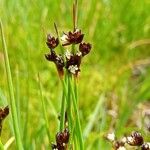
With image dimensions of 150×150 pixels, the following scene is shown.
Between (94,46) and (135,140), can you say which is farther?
(94,46)

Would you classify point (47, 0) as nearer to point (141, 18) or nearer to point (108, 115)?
point (141, 18)

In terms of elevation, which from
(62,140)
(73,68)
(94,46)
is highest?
(94,46)

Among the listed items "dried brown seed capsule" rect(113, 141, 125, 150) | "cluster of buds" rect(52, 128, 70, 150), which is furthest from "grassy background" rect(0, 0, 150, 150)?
"cluster of buds" rect(52, 128, 70, 150)

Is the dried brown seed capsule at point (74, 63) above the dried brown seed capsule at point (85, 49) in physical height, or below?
below

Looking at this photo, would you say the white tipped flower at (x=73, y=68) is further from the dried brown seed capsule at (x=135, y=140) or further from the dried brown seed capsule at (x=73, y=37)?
the dried brown seed capsule at (x=135, y=140)

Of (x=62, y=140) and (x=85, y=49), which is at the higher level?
(x=85, y=49)

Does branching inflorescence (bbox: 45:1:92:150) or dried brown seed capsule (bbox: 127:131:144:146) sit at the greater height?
branching inflorescence (bbox: 45:1:92:150)

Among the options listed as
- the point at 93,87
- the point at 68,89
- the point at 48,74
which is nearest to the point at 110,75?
the point at 93,87

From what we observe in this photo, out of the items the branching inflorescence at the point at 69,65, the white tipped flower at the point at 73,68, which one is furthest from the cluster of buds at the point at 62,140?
the white tipped flower at the point at 73,68

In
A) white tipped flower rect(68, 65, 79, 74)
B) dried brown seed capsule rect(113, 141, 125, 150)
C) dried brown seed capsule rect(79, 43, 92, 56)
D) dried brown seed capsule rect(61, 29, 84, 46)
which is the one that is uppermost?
dried brown seed capsule rect(61, 29, 84, 46)

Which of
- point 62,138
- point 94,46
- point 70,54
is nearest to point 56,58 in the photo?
point 70,54

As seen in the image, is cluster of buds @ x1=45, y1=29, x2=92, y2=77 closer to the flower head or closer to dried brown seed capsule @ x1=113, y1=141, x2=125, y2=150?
the flower head

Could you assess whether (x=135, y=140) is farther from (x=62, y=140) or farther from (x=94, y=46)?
(x=94, y=46)
